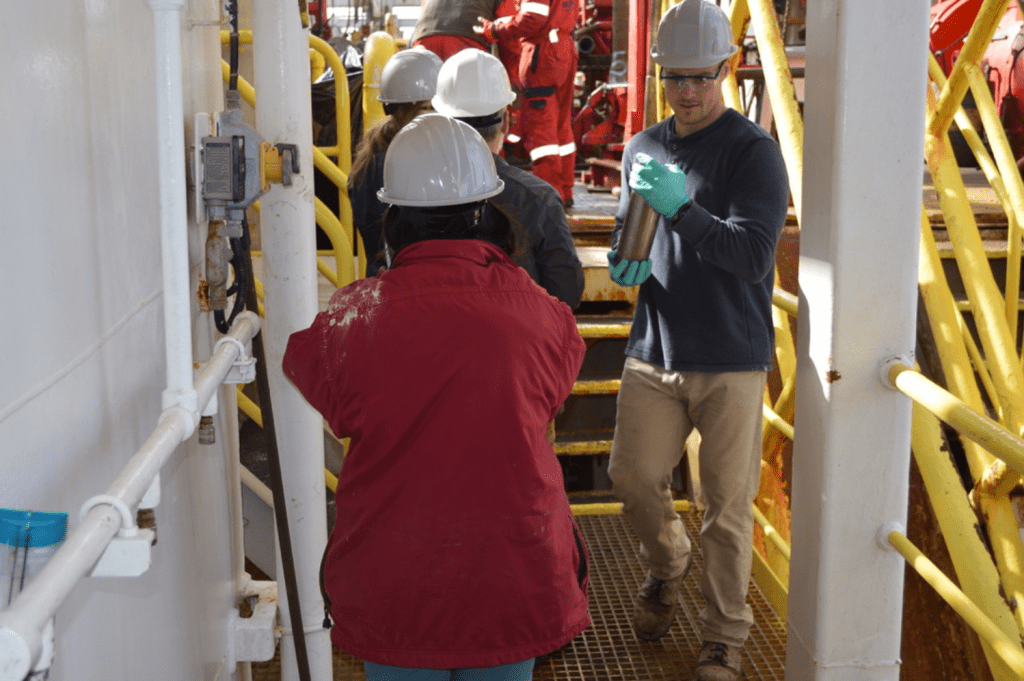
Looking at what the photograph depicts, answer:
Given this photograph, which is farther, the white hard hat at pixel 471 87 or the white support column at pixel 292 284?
the white hard hat at pixel 471 87

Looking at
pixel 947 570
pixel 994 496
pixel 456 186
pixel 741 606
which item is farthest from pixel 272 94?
pixel 947 570

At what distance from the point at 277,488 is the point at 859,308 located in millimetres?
1496

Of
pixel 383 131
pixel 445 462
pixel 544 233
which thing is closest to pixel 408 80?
pixel 383 131

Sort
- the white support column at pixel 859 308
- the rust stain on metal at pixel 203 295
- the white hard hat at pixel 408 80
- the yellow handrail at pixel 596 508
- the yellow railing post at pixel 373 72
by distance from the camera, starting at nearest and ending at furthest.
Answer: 1. the rust stain on metal at pixel 203 295
2. the white support column at pixel 859 308
3. the white hard hat at pixel 408 80
4. the yellow handrail at pixel 596 508
5. the yellow railing post at pixel 373 72

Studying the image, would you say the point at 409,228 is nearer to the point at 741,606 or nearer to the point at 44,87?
the point at 44,87

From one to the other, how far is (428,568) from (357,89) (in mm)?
4721

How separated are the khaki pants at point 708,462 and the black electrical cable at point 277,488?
3.78ft

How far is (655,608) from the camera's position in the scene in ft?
10.5

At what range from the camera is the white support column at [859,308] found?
227 centimetres

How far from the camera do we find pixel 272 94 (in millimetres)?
2416

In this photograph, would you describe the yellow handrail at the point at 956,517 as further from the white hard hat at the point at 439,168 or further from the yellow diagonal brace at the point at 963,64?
the white hard hat at the point at 439,168

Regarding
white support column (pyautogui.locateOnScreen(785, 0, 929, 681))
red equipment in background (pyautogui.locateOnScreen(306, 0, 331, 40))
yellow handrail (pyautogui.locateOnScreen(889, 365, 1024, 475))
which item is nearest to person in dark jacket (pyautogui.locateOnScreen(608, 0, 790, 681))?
white support column (pyautogui.locateOnScreen(785, 0, 929, 681))

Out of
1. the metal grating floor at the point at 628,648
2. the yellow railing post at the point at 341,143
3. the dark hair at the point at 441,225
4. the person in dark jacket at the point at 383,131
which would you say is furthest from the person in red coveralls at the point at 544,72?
the dark hair at the point at 441,225

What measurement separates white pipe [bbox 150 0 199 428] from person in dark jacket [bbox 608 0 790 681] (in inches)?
61.0
